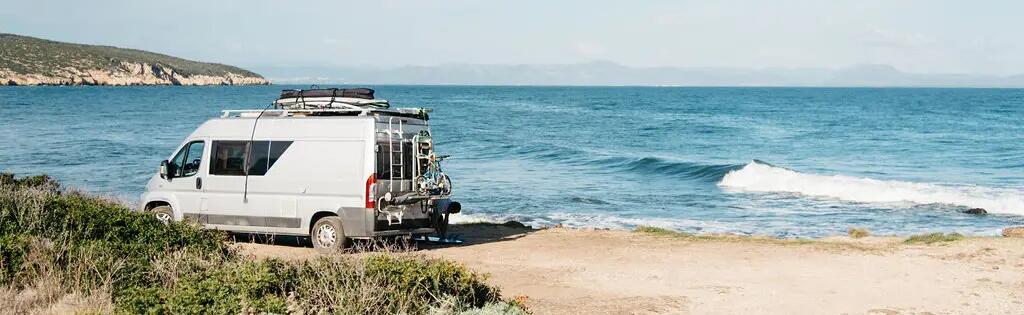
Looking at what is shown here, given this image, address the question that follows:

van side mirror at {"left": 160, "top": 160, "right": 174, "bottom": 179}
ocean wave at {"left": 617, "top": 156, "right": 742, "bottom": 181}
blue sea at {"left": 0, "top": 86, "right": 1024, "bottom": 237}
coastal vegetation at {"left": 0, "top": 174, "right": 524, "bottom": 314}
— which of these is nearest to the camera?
coastal vegetation at {"left": 0, "top": 174, "right": 524, "bottom": 314}

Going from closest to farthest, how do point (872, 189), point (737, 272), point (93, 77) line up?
point (737, 272), point (872, 189), point (93, 77)

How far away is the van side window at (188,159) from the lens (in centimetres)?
1542

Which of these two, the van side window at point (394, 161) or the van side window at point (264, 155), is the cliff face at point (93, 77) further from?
the van side window at point (394, 161)

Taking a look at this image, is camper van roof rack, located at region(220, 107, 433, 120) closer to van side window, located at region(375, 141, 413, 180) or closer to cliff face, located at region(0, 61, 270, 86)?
van side window, located at region(375, 141, 413, 180)

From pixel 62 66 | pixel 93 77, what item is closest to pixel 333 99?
pixel 62 66

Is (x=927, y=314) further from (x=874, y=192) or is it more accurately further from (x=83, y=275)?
(x=874, y=192)

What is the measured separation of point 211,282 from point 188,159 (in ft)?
23.9

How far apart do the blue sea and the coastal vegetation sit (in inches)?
447

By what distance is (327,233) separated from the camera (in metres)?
14.5

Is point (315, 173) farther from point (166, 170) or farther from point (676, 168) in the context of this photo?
point (676, 168)

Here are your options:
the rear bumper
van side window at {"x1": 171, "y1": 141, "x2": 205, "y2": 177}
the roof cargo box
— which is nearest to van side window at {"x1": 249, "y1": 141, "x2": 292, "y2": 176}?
the roof cargo box

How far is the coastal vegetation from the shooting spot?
8633mm

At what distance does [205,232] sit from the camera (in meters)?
12.1

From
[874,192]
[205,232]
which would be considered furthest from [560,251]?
[874,192]
